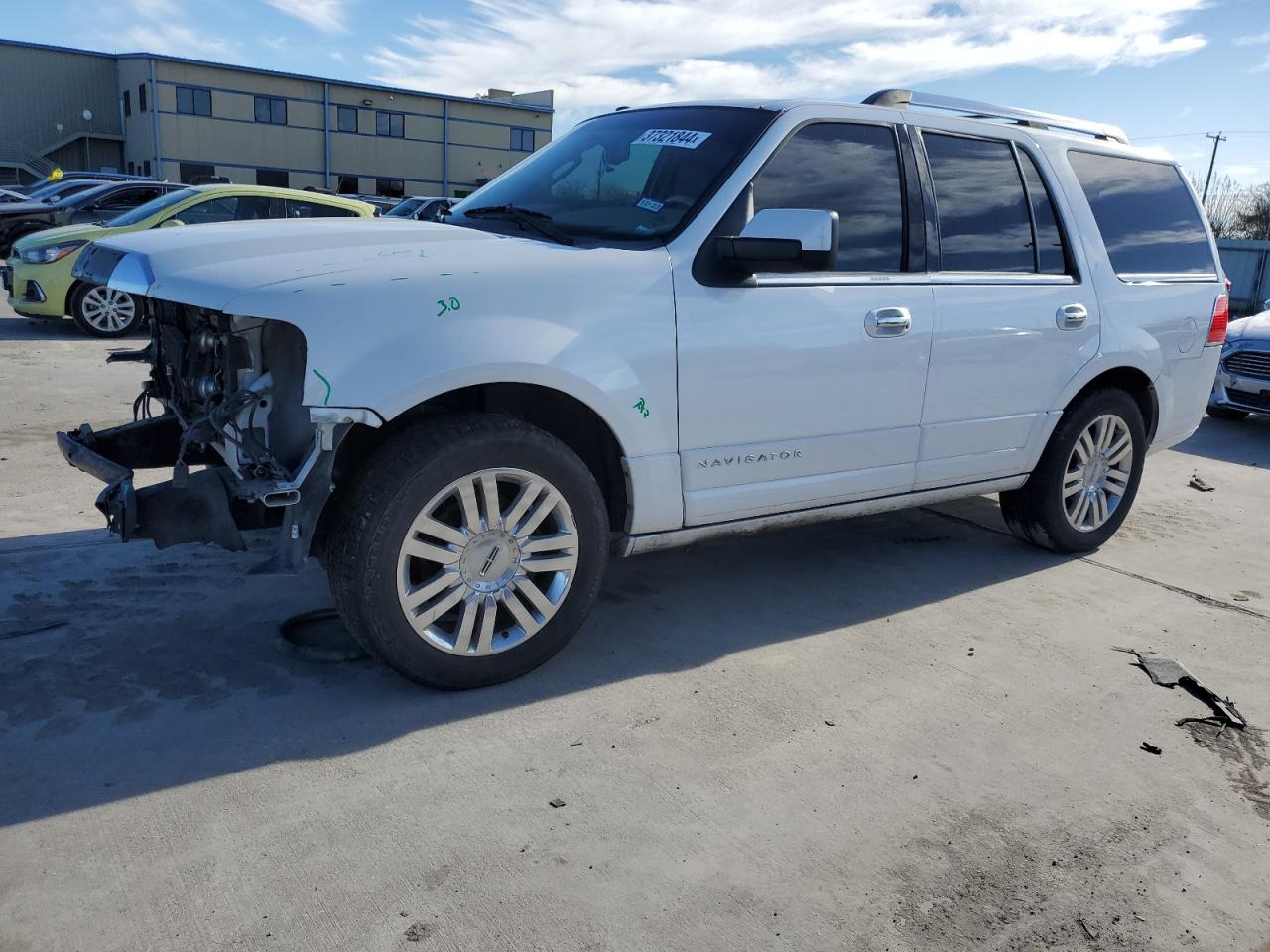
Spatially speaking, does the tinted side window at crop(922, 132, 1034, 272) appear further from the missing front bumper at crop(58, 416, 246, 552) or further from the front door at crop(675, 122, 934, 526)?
the missing front bumper at crop(58, 416, 246, 552)

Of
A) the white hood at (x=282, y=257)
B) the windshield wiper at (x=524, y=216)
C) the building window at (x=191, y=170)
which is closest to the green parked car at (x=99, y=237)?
the windshield wiper at (x=524, y=216)

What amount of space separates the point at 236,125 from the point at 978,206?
151 ft

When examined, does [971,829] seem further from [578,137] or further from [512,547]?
[578,137]

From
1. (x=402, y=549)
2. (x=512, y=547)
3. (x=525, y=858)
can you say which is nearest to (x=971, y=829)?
(x=525, y=858)

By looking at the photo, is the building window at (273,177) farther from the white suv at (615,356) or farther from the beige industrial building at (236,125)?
the white suv at (615,356)

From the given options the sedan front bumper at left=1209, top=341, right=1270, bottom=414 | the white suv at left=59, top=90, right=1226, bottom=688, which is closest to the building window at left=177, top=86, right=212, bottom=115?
the sedan front bumper at left=1209, top=341, right=1270, bottom=414

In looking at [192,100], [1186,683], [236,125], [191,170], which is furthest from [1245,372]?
[192,100]

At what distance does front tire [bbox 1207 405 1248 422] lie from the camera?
32.4 feet

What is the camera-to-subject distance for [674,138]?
411 cm

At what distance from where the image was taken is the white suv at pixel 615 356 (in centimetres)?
319

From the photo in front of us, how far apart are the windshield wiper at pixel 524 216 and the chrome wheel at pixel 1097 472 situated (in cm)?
277

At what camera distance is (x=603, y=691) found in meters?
3.56

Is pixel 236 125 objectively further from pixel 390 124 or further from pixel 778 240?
pixel 778 240

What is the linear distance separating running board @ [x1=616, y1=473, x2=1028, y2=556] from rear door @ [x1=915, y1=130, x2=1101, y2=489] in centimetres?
7
